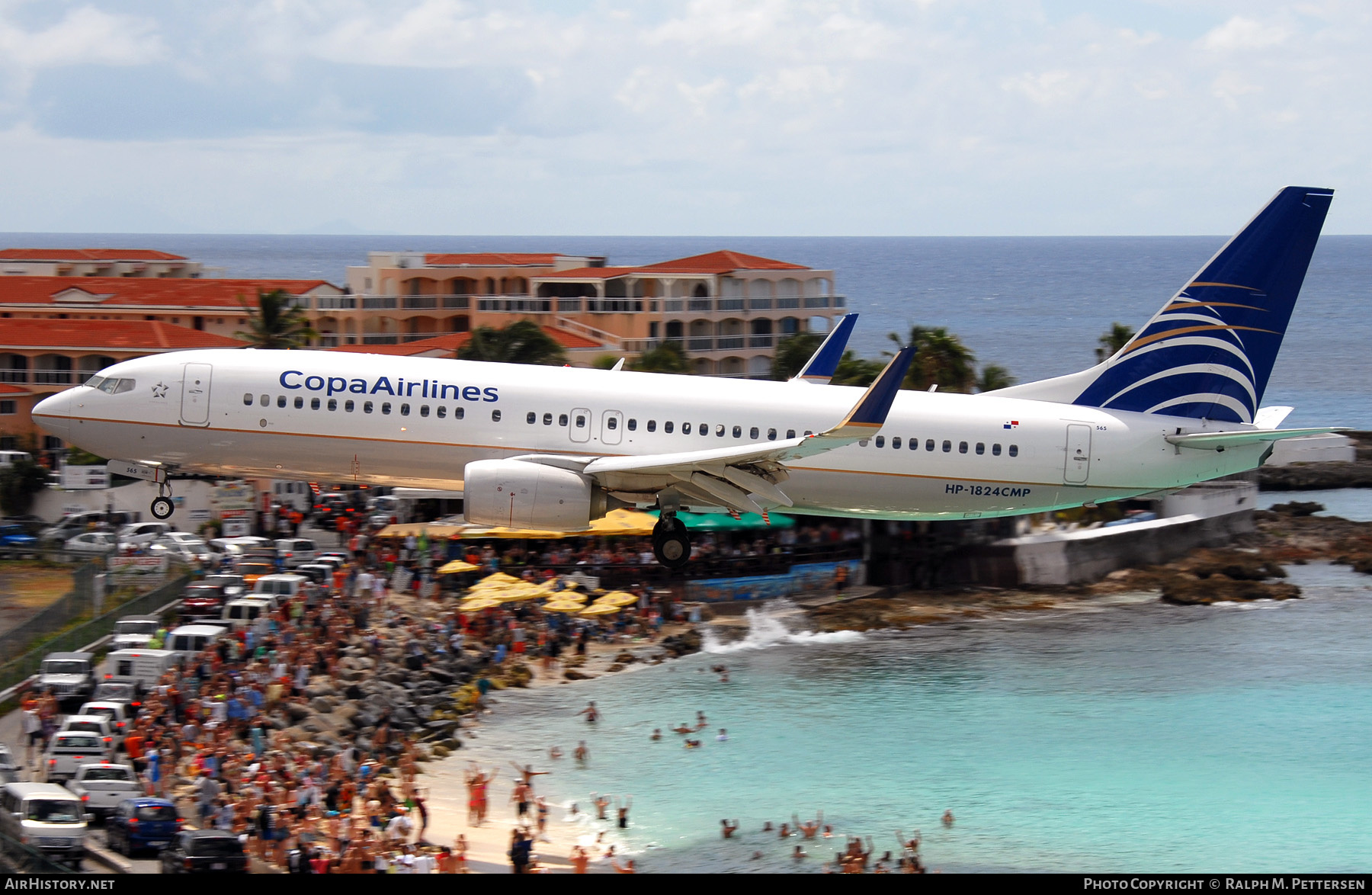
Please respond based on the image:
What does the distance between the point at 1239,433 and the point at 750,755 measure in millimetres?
19050

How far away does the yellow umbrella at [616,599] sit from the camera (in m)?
44.5

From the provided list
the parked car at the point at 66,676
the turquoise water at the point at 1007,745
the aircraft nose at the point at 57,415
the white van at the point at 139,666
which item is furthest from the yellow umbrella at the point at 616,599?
the aircraft nose at the point at 57,415

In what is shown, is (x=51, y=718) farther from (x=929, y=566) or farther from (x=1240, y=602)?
(x=1240, y=602)

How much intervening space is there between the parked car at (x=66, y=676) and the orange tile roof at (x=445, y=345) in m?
31.4

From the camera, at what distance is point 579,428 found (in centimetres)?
2853

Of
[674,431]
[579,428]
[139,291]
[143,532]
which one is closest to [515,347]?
[143,532]

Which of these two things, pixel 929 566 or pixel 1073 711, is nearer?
pixel 1073 711

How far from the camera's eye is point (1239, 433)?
29750 millimetres

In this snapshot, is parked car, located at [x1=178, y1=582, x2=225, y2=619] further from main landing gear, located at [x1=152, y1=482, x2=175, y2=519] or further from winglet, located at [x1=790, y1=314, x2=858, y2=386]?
winglet, located at [x1=790, y1=314, x2=858, y2=386]

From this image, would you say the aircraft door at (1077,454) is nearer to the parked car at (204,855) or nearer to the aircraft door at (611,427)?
the aircraft door at (611,427)

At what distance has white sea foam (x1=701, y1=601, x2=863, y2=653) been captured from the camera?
48.7m

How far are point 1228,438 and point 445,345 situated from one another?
49.5 meters
